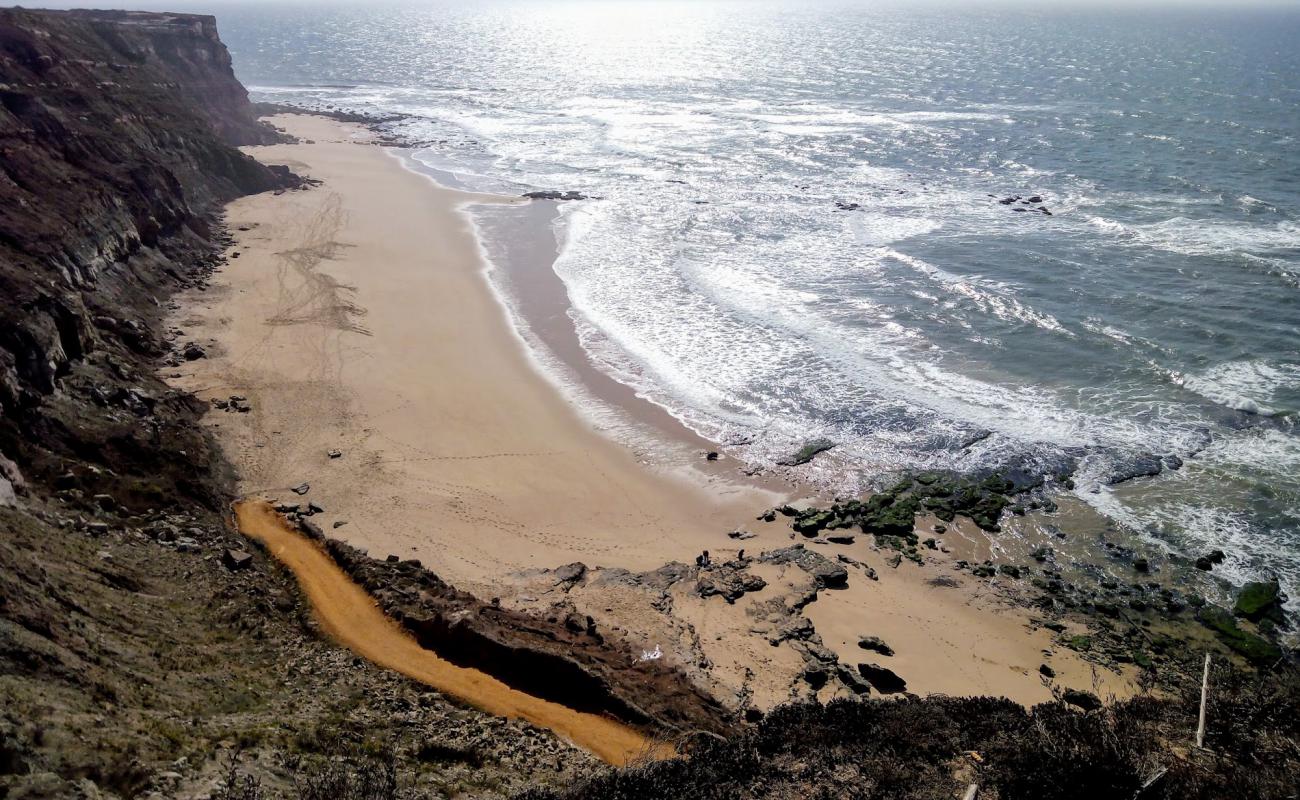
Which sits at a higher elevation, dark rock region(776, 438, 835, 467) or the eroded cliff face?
the eroded cliff face

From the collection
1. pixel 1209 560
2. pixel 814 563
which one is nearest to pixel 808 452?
pixel 814 563

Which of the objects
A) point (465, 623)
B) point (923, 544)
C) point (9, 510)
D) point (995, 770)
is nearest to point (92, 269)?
point (9, 510)

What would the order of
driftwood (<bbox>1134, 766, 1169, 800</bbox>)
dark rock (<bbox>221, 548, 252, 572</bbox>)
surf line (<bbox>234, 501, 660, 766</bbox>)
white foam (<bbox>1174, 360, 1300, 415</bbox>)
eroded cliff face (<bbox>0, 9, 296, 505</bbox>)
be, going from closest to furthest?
driftwood (<bbox>1134, 766, 1169, 800</bbox>)
surf line (<bbox>234, 501, 660, 766</bbox>)
dark rock (<bbox>221, 548, 252, 572</bbox>)
eroded cliff face (<bbox>0, 9, 296, 505</bbox>)
white foam (<bbox>1174, 360, 1300, 415</bbox>)

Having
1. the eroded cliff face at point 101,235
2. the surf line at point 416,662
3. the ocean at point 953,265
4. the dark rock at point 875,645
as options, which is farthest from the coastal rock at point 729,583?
the eroded cliff face at point 101,235

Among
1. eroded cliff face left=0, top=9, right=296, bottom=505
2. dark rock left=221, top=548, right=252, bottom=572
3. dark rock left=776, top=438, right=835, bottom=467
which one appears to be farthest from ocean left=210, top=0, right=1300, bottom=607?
eroded cliff face left=0, top=9, right=296, bottom=505

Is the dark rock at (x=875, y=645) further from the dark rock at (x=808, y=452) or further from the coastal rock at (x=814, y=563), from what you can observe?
the dark rock at (x=808, y=452)

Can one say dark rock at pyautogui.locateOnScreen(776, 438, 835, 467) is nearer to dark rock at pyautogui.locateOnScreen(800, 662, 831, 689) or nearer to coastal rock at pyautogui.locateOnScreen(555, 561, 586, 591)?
coastal rock at pyautogui.locateOnScreen(555, 561, 586, 591)

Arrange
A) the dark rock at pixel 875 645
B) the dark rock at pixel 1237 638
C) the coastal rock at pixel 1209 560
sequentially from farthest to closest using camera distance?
the coastal rock at pixel 1209 560 < the dark rock at pixel 1237 638 < the dark rock at pixel 875 645
